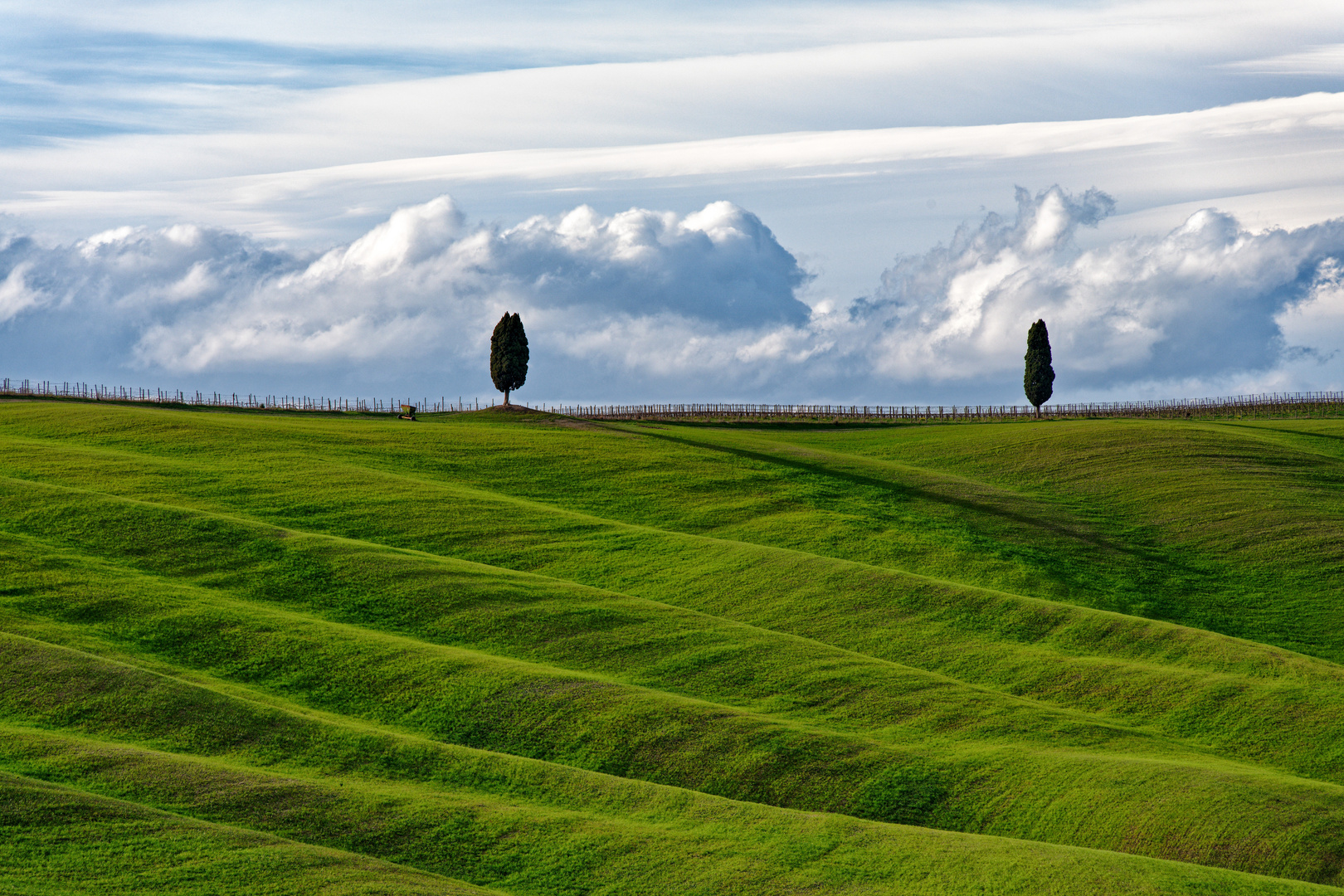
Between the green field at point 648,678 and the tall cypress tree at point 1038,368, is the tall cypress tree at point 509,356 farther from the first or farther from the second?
the tall cypress tree at point 1038,368

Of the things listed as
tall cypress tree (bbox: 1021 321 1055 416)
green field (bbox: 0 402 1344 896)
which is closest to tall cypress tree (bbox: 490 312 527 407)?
green field (bbox: 0 402 1344 896)

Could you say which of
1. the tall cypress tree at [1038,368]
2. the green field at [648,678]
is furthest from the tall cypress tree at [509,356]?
the tall cypress tree at [1038,368]

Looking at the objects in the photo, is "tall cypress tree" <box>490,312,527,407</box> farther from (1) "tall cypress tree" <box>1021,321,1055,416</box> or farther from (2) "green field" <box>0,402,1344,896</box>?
(1) "tall cypress tree" <box>1021,321,1055,416</box>

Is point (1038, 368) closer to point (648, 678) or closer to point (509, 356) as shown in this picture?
point (509, 356)

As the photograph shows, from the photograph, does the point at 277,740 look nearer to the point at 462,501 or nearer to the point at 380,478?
the point at 462,501

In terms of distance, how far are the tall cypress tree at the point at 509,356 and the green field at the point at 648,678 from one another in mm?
32491

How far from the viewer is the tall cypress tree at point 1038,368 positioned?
108 meters

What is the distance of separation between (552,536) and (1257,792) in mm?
29779

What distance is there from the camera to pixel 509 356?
99938 mm

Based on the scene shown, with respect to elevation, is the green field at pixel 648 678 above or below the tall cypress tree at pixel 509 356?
below

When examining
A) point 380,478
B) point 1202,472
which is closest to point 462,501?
point 380,478

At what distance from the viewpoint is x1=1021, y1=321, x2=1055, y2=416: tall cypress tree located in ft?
353

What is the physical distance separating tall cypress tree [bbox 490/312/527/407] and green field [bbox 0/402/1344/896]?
1279 inches

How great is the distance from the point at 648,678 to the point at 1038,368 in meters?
79.7
